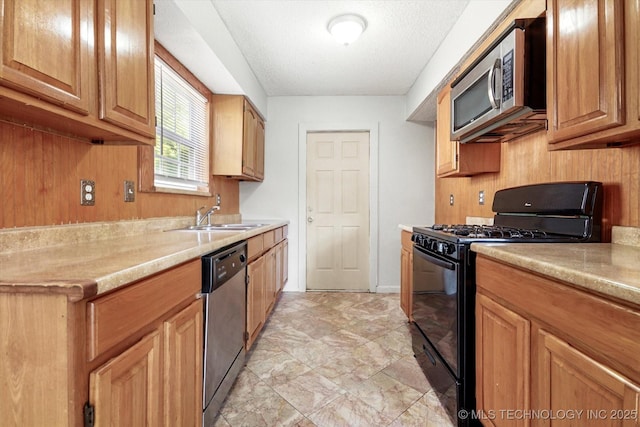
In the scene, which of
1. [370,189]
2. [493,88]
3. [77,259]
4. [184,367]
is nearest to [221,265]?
[184,367]

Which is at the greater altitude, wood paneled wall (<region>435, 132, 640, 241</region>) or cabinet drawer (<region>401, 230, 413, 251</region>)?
wood paneled wall (<region>435, 132, 640, 241</region>)

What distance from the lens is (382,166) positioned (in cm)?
376

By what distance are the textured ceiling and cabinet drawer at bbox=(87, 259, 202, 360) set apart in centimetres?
197

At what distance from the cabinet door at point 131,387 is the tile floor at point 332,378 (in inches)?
27.6

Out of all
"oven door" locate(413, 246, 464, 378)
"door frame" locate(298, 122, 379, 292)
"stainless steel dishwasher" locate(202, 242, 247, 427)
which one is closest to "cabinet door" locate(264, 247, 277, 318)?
"stainless steel dishwasher" locate(202, 242, 247, 427)

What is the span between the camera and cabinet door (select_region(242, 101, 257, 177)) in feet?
9.77

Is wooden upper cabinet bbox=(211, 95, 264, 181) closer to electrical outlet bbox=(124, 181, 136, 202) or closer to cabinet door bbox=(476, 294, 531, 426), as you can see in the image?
electrical outlet bbox=(124, 181, 136, 202)

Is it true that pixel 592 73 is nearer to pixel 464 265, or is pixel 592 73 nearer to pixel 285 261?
pixel 464 265

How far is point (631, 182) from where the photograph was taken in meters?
1.26

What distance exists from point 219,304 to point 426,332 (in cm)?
123

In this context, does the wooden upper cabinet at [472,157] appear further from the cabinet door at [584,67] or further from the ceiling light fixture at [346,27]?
the cabinet door at [584,67]

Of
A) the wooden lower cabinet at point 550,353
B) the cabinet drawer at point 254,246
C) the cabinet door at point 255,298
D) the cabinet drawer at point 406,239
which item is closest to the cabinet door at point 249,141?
the cabinet drawer at point 254,246

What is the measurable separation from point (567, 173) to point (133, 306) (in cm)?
202

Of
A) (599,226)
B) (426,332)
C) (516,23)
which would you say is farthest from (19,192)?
(599,226)
